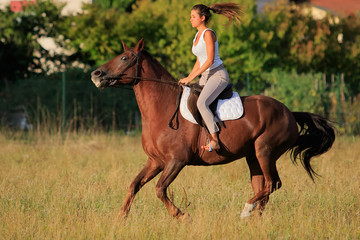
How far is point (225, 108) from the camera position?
675cm

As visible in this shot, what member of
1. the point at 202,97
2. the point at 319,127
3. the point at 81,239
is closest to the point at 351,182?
the point at 319,127

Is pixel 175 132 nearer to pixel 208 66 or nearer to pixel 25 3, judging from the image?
pixel 208 66

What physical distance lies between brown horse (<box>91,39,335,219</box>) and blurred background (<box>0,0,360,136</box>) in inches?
306

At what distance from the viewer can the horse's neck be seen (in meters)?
6.72

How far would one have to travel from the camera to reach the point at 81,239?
5457 mm

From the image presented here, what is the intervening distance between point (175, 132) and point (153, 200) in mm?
1405

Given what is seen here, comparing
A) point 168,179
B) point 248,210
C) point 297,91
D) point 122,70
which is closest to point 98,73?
point 122,70

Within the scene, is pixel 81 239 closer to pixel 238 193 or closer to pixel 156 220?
pixel 156 220

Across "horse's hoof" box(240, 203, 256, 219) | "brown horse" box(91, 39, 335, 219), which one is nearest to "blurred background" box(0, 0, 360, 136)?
"brown horse" box(91, 39, 335, 219)

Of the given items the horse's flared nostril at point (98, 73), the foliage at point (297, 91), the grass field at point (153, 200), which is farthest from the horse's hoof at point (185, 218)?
the foliage at point (297, 91)

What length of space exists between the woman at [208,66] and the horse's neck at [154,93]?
289 mm

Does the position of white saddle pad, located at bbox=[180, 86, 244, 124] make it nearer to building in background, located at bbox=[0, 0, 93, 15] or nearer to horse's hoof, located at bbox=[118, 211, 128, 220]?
horse's hoof, located at bbox=[118, 211, 128, 220]

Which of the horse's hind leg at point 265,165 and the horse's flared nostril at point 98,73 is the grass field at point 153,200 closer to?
the horse's hind leg at point 265,165

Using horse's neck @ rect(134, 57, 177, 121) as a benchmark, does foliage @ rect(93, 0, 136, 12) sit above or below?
above
